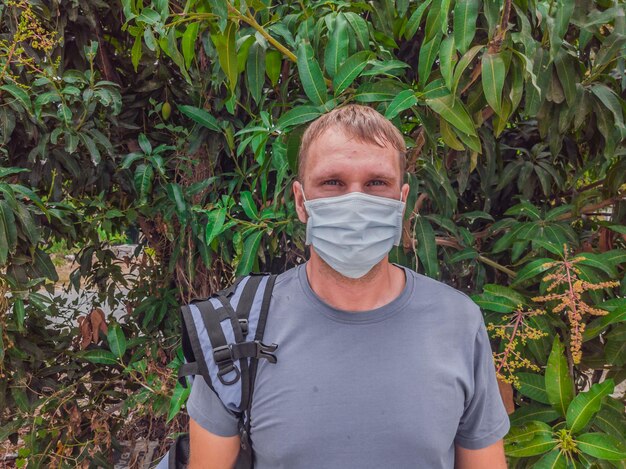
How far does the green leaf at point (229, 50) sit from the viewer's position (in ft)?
4.42

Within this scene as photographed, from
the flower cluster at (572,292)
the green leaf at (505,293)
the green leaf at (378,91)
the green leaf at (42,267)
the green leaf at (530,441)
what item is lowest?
the green leaf at (530,441)

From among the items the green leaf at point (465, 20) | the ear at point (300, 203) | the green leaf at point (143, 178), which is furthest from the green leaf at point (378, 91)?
the green leaf at point (143, 178)

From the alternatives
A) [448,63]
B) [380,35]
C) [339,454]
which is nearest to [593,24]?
[448,63]

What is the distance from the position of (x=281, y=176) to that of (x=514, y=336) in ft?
2.47

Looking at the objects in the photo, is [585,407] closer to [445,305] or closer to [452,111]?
[445,305]

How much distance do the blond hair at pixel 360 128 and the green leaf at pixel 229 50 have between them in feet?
1.29

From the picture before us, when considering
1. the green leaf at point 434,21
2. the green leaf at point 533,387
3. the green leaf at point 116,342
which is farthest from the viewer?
the green leaf at point 116,342

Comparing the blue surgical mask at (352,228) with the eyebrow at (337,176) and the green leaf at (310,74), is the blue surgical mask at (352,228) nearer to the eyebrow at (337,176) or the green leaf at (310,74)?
the eyebrow at (337,176)

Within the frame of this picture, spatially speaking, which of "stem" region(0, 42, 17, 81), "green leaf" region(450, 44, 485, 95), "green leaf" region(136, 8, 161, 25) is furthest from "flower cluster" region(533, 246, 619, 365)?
"stem" region(0, 42, 17, 81)

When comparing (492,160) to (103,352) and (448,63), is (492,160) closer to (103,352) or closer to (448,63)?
(448,63)

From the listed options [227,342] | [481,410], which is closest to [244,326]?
[227,342]

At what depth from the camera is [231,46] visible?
4.49 ft

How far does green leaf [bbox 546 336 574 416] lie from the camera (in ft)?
4.25

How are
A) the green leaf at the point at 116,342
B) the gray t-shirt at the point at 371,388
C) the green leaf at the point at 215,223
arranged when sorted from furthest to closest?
the green leaf at the point at 116,342
the green leaf at the point at 215,223
the gray t-shirt at the point at 371,388
